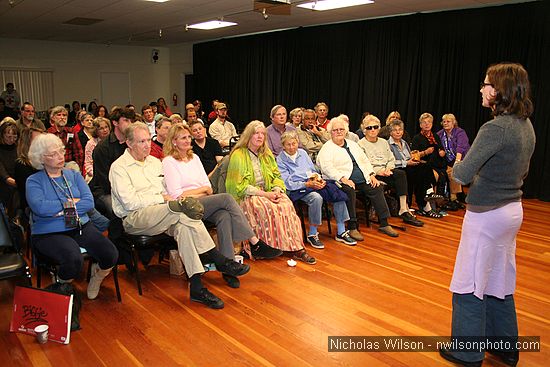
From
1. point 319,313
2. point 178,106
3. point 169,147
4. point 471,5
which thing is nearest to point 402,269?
point 319,313

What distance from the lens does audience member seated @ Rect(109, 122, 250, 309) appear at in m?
3.21

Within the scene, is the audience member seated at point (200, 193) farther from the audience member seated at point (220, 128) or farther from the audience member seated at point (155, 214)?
the audience member seated at point (220, 128)

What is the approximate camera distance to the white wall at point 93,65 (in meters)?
12.2

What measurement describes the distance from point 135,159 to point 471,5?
5.99m

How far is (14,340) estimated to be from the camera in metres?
2.71

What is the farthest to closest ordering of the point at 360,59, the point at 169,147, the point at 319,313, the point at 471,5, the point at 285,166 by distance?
1. the point at 360,59
2. the point at 471,5
3. the point at 285,166
4. the point at 169,147
5. the point at 319,313

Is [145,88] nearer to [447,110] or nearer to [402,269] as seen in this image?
[447,110]

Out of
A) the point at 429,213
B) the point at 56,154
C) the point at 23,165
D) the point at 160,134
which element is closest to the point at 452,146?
the point at 429,213

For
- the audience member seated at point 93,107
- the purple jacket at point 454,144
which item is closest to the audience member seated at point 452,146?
the purple jacket at point 454,144

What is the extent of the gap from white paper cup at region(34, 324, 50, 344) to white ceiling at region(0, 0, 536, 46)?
18.6ft

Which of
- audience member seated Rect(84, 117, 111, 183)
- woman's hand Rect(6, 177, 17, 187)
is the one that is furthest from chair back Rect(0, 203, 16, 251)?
audience member seated Rect(84, 117, 111, 183)

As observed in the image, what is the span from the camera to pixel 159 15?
8367 millimetres

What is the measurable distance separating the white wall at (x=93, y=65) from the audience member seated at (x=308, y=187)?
974 cm

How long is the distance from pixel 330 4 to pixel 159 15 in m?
3.21
